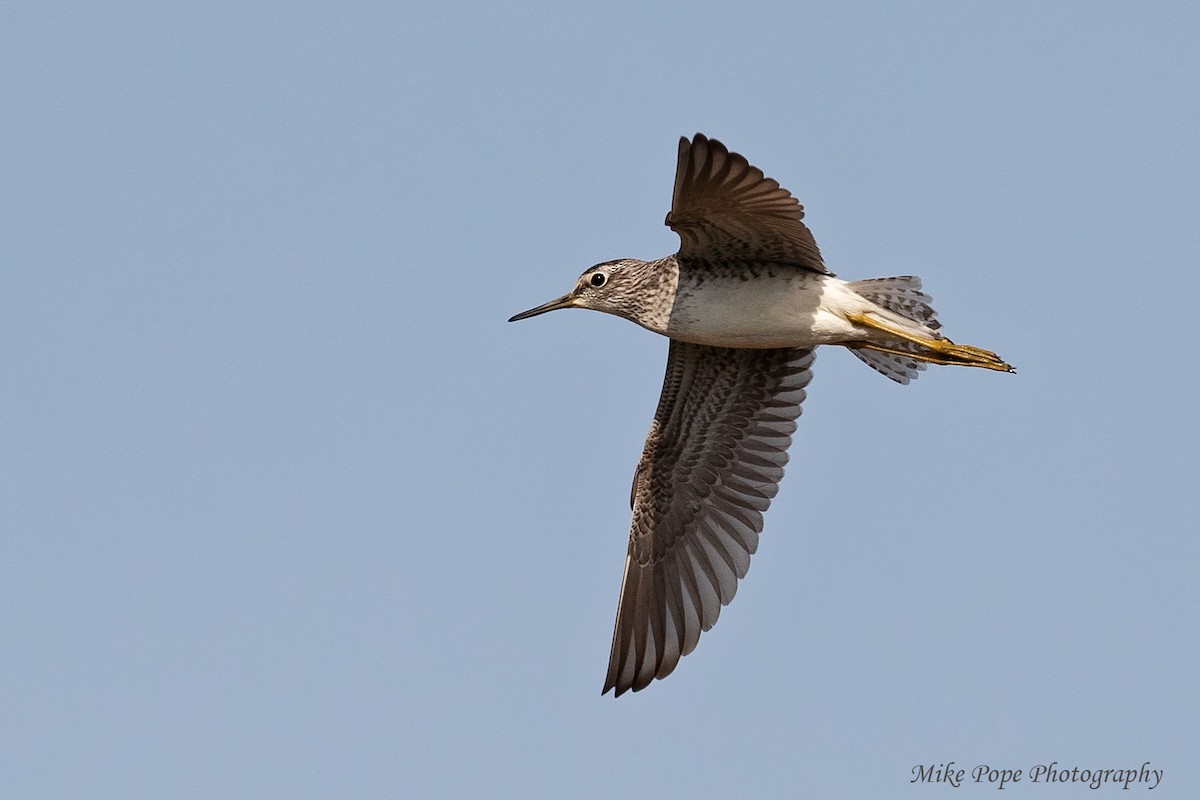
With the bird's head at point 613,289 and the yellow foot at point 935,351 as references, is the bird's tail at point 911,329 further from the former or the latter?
the bird's head at point 613,289

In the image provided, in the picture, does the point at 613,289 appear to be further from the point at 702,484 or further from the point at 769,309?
the point at 702,484

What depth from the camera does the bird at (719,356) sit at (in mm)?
11203

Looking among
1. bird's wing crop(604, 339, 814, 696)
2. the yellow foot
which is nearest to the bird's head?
bird's wing crop(604, 339, 814, 696)

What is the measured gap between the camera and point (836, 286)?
11695mm

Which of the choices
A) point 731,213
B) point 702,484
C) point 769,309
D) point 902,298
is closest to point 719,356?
point 702,484

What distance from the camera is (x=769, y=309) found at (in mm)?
11523

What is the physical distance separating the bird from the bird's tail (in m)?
0.01

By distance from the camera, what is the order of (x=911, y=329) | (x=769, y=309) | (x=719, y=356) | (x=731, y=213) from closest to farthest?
(x=731, y=213)
(x=769, y=309)
(x=911, y=329)
(x=719, y=356)

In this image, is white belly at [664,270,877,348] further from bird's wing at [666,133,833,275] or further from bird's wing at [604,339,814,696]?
bird's wing at [604,339,814,696]

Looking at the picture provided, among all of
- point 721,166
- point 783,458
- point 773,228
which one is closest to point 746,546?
point 783,458

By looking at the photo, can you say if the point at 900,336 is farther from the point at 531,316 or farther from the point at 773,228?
the point at 531,316

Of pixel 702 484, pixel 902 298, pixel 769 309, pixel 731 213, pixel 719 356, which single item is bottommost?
pixel 702 484

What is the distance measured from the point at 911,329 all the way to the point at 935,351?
0.34 meters

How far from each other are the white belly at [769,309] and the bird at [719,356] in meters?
0.01
